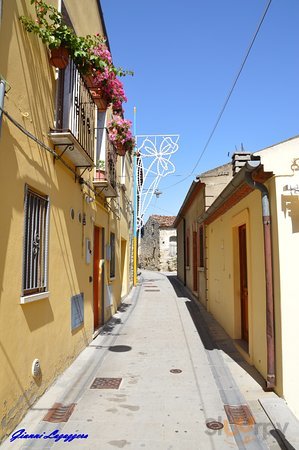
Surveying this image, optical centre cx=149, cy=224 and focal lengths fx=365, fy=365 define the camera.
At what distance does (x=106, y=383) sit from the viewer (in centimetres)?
498

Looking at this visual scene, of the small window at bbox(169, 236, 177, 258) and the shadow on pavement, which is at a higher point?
the small window at bbox(169, 236, 177, 258)

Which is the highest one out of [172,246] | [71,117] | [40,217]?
[71,117]

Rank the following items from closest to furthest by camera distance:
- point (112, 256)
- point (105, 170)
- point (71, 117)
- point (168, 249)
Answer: point (71, 117) → point (105, 170) → point (112, 256) → point (168, 249)

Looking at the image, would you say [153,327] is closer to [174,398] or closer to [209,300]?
[209,300]

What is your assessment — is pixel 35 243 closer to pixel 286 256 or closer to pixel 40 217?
pixel 40 217

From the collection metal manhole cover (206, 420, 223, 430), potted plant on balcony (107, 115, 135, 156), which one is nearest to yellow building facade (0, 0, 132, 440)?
potted plant on balcony (107, 115, 135, 156)

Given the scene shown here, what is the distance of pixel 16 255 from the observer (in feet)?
11.9

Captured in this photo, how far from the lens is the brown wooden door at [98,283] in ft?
27.3

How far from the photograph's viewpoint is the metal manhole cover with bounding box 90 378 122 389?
190 inches

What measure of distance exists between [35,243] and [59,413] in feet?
6.22

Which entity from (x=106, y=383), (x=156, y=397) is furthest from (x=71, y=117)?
(x=156, y=397)

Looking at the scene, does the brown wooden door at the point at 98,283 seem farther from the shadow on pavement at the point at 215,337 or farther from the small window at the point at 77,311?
the shadow on pavement at the point at 215,337

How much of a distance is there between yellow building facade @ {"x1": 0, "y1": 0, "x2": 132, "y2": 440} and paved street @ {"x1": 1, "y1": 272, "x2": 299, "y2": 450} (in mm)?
295

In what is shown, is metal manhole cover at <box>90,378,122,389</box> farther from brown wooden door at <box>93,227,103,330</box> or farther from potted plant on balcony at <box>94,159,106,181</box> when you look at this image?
potted plant on balcony at <box>94,159,106,181</box>
